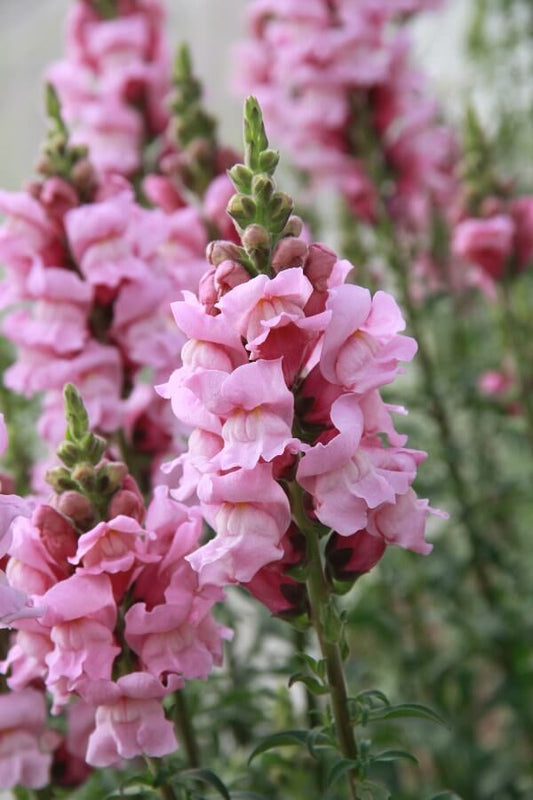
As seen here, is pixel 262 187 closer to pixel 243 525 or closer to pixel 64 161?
pixel 243 525

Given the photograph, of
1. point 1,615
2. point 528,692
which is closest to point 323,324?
point 1,615

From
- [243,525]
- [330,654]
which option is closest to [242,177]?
[243,525]

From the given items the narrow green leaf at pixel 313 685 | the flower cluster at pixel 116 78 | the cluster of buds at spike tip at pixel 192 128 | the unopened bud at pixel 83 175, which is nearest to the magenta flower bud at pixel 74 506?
the narrow green leaf at pixel 313 685

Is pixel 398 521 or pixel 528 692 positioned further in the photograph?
pixel 528 692

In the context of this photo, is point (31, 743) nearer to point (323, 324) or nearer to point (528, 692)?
point (323, 324)

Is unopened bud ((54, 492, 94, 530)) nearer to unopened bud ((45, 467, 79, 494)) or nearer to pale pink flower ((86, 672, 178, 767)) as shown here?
unopened bud ((45, 467, 79, 494))
